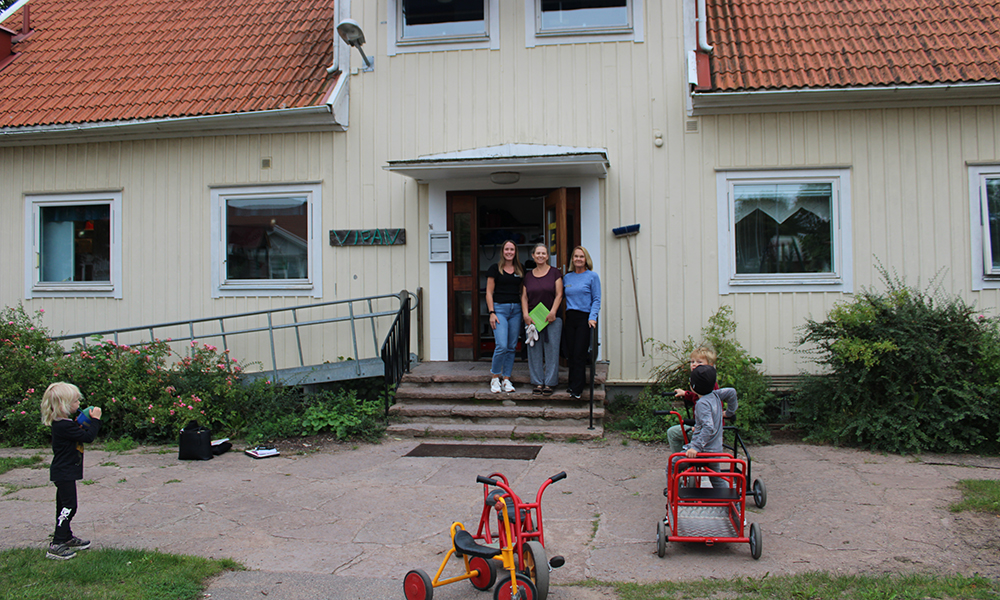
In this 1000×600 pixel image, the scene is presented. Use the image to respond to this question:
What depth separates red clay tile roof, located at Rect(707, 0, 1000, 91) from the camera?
839 cm

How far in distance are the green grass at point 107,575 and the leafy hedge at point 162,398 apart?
3.23 m

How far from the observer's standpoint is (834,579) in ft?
13.4

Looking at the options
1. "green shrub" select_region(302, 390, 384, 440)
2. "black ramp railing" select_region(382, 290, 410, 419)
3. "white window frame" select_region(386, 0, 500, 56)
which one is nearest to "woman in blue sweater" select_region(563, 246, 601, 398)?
"black ramp railing" select_region(382, 290, 410, 419)

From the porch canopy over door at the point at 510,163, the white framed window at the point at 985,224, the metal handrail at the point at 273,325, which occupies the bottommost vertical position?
the metal handrail at the point at 273,325

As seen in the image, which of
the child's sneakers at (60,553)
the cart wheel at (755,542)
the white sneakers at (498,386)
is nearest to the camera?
the cart wheel at (755,542)

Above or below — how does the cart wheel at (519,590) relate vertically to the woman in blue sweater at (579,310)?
below

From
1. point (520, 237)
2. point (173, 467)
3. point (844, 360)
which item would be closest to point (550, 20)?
point (520, 237)

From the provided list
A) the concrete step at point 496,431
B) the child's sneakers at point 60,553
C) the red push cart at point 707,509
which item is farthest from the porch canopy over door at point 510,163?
the child's sneakers at point 60,553

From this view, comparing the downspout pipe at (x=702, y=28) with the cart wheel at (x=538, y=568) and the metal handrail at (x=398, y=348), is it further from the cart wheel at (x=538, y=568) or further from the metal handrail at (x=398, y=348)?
the cart wheel at (x=538, y=568)

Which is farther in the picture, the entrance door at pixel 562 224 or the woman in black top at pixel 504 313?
the entrance door at pixel 562 224

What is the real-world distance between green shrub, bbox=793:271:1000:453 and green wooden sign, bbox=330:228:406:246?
5.31 m

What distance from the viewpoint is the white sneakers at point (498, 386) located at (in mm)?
8172

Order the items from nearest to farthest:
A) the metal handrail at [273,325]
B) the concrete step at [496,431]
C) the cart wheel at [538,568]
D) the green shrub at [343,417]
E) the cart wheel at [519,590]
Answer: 1. the cart wheel at [519,590]
2. the cart wheel at [538,568]
3. the concrete step at [496,431]
4. the green shrub at [343,417]
5. the metal handrail at [273,325]

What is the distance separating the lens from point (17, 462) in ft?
23.5
